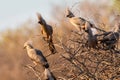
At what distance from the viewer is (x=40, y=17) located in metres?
11.2

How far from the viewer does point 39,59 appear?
1090cm

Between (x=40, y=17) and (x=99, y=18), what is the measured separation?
1.28 metres

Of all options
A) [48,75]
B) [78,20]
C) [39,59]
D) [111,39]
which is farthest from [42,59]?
[111,39]

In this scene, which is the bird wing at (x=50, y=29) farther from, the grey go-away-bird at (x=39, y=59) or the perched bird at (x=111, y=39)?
the perched bird at (x=111, y=39)

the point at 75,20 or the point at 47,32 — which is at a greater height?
the point at 75,20

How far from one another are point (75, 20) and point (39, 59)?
1.00m

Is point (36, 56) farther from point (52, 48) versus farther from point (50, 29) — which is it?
point (50, 29)

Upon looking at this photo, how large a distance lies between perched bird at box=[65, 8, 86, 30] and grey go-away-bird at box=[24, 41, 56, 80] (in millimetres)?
806

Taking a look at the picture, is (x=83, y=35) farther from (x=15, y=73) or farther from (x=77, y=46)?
(x=15, y=73)

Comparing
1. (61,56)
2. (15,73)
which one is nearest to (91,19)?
(61,56)

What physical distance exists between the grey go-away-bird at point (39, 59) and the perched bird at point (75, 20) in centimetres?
81

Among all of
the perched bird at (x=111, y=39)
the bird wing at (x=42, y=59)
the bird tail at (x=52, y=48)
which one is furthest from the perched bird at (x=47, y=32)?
the perched bird at (x=111, y=39)

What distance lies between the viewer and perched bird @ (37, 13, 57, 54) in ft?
35.9

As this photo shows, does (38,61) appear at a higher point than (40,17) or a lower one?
lower
